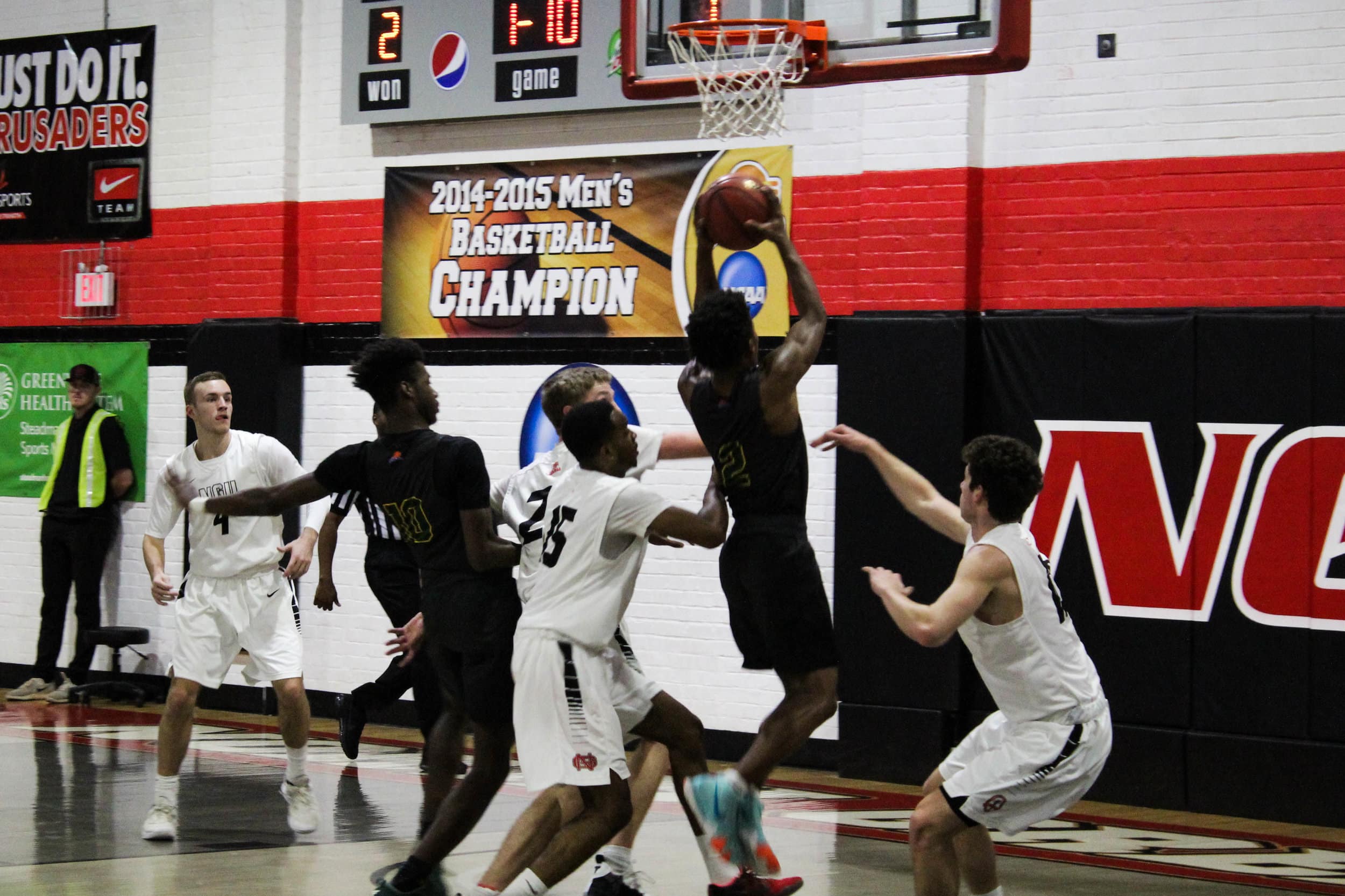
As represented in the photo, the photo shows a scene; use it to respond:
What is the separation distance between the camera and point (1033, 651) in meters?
5.46

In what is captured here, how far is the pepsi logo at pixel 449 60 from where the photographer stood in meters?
11.3

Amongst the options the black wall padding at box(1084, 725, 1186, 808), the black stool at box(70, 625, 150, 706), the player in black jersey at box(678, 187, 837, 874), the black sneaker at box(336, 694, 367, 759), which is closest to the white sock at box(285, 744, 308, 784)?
the black sneaker at box(336, 694, 367, 759)

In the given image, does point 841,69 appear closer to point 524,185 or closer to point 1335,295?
point 1335,295

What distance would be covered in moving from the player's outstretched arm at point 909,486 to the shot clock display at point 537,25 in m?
5.47

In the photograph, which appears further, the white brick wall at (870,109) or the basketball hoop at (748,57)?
the white brick wall at (870,109)

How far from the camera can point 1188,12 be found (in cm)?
919

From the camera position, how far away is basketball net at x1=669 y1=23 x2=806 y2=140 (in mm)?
7863

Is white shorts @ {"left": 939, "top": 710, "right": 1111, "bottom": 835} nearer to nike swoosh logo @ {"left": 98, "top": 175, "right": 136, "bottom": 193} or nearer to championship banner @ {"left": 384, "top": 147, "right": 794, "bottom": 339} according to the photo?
championship banner @ {"left": 384, "top": 147, "right": 794, "bottom": 339}

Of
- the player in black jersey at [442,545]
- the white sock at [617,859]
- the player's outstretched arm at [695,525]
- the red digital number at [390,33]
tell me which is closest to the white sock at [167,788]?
the player in black jersey at [442,545]

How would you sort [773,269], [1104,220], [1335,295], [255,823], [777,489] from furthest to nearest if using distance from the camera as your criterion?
[773,269] → [1104,220] → [1335,295] → [255,823] → [777,489]

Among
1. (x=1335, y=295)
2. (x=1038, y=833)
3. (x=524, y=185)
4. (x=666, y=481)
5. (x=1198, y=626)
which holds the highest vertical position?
(x=524, y=185)

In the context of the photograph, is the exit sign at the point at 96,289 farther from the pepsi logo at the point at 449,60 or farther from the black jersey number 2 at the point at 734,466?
the black jersey number 2 at the point at 734,466

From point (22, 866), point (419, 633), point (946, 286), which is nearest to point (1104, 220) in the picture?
point (946, 286)

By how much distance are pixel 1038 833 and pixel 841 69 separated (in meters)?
3.62
